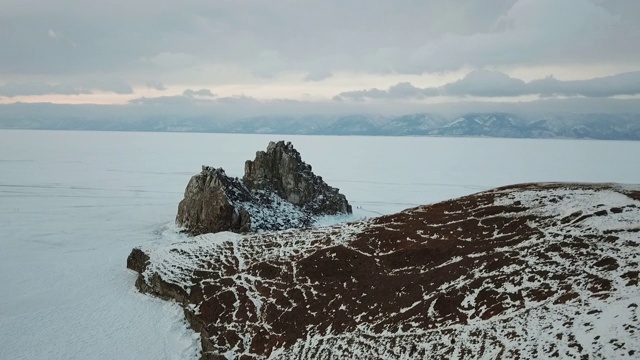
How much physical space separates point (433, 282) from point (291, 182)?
137 feet

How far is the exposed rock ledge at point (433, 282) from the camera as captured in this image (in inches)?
882

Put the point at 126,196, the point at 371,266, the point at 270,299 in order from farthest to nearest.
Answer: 1. the point at 126,196
2. the point at 371,266
3. the point at 270,299

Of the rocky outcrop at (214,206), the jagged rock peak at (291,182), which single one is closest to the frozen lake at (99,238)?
the rocky outcrop at (214,206)

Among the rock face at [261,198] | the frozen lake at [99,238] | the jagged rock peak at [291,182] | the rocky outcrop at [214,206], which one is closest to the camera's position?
the frozen lake at [99,238]

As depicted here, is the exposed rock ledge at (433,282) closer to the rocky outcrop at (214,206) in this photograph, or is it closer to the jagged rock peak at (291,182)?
the rocky outcrop at (214,206)

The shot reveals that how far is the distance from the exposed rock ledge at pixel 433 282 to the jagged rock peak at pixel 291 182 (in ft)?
76.3

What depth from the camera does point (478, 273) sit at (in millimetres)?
29281

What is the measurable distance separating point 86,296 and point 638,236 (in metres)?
39.8

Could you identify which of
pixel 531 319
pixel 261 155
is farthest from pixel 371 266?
pixel 261 155

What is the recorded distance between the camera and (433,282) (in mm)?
29891

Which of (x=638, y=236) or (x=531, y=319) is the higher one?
(x=638, y=236)

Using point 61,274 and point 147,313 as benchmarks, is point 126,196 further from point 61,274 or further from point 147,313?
point 147,313

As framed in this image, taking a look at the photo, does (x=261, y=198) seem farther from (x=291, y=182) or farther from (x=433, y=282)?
(x=433, y=282)

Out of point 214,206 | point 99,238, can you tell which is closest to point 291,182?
point 214,206
